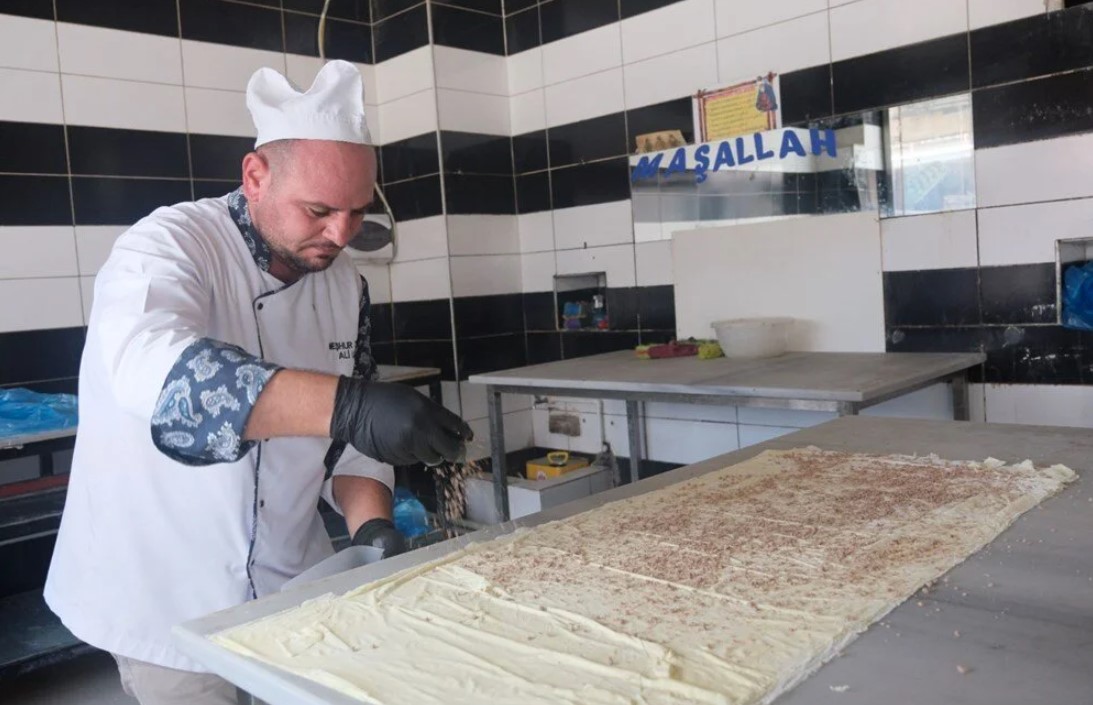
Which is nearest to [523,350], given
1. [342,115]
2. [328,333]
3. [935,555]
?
[328,333]

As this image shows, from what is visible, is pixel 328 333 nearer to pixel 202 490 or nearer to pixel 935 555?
pixel 202 490

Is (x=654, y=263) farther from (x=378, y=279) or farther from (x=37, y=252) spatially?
(x=37, y=252)

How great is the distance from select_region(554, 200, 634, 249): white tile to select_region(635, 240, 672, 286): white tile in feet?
0.33

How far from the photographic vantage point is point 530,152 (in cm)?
466

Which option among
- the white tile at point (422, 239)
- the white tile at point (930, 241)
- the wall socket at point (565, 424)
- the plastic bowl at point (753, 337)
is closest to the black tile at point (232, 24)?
the white tile at point (422, 239)

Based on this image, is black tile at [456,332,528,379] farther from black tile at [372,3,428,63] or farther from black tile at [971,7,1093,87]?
black tile at [971,7,1093,87]

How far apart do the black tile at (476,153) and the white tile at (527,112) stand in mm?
103

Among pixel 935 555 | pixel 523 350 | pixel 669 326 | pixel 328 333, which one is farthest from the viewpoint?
pixel 523 350

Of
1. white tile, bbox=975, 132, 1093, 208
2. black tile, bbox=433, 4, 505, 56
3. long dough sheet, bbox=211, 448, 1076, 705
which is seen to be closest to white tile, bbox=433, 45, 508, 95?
black tile, bbox=433, 4, 505, 56

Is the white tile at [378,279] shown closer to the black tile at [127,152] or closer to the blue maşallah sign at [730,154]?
the black tile at [127,152]

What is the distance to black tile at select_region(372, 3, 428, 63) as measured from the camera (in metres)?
4.38

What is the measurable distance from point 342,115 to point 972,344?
8.13 ft

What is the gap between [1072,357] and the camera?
9.58 ft

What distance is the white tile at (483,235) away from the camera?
4.41 metres
